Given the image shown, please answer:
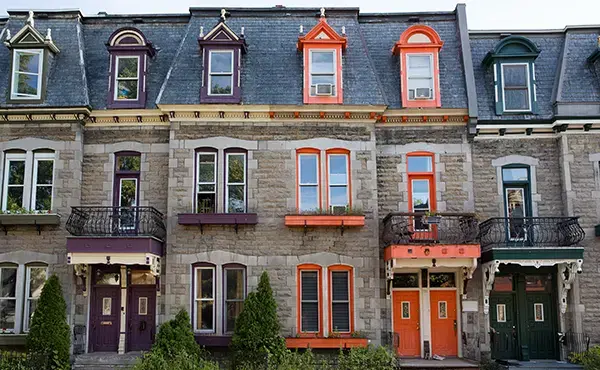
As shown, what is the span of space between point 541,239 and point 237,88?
32.6 feet

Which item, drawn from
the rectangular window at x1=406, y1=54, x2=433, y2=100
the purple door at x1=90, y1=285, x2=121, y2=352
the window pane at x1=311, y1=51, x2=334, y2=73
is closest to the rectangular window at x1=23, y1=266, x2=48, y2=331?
the purple door at x1=90, y1=285, x2=121, y2=352

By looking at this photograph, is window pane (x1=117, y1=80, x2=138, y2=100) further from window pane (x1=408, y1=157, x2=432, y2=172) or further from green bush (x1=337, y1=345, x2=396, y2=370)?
green bush (x1=337, y1=345, x2=396, y2=370)

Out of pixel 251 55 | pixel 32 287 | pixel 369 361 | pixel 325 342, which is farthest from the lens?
pixel 251 55

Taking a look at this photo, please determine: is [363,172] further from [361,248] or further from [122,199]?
[122,199]

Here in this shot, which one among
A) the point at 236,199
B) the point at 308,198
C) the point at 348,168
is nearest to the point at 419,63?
the point at 348,168

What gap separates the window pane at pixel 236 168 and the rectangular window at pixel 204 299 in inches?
107

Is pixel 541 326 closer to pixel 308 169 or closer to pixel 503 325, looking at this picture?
pixel 503 325

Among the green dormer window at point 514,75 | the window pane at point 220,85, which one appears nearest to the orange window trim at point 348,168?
the window pane at point 220,85

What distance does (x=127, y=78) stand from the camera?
65.6 feet

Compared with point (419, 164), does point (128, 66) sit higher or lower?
higher

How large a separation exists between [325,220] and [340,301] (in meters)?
2.37

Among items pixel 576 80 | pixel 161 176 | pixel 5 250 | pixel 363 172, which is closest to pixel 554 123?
pixel 576 80

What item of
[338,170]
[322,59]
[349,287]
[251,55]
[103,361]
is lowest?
[103,361]

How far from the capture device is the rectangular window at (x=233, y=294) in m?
18.5
